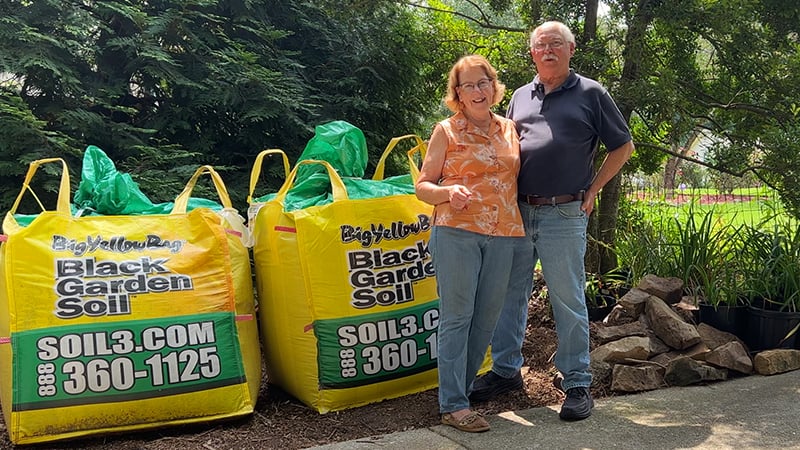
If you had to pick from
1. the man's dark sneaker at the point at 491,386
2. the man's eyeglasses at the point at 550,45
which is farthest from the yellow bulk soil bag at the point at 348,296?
the man's eyeglasses at the point at 550,45

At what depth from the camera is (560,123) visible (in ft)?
8.79

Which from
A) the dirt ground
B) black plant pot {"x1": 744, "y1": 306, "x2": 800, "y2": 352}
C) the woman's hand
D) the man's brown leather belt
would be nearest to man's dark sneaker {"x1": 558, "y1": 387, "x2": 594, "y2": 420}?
the dirt ground

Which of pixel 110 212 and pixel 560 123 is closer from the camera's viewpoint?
pixel 560 123

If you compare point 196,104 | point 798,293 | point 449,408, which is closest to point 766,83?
point 798,293

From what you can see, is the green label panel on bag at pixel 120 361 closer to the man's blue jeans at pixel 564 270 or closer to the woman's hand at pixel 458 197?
the woman's hand at pixel 458 197

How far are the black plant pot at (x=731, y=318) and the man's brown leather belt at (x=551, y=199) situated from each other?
4.39 ft

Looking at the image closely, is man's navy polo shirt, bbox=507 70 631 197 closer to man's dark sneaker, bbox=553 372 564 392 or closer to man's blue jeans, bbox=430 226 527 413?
man's blue jeans, bbox=430 226 527 413

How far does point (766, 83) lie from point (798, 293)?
119 centimetres

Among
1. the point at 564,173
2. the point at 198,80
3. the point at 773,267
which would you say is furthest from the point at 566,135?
the point at 198,80

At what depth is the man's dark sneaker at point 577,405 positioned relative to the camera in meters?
2.73

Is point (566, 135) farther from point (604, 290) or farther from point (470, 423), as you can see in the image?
point (604, 290)

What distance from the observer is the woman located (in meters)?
→ 2.58

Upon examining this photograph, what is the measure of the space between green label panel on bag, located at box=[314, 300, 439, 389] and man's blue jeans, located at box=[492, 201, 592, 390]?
0.42 metres

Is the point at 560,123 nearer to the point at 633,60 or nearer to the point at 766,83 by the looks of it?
the point at 633,60
